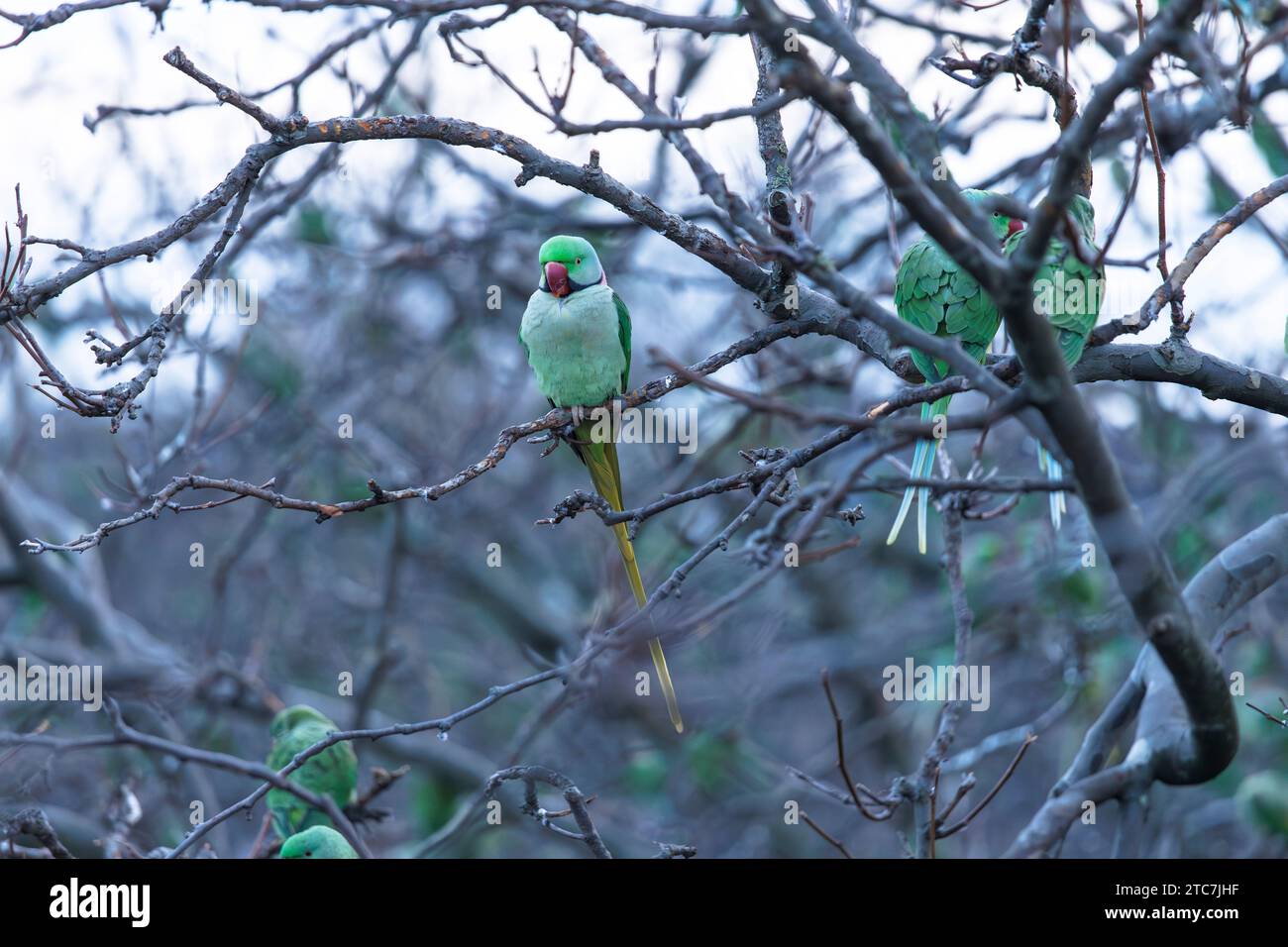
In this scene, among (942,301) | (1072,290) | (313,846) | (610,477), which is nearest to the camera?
(1072,290)

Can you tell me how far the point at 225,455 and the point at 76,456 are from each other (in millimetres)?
3096

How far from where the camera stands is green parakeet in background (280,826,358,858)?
3.46m

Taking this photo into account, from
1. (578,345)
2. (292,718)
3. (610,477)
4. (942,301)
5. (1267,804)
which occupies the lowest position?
(1267,804)

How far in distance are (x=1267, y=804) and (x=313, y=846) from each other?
150 inches

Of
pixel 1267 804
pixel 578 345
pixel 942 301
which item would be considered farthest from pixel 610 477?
pixel 1267 804

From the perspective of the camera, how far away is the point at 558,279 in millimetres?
3928

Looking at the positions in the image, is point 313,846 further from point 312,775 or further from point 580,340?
point 580,340

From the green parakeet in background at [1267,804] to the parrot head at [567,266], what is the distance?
11.5 ft

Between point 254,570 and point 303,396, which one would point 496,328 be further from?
point 254,570

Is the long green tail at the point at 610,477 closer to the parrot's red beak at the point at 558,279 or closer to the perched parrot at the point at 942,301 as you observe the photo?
the parrot's red beak at the point at 558,279

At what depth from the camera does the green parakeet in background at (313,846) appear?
11.4 ft

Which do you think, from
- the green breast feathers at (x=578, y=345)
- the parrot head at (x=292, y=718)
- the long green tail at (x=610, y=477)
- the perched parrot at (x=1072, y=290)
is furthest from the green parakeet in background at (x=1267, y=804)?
the parrot head at (x=292, y=718)
